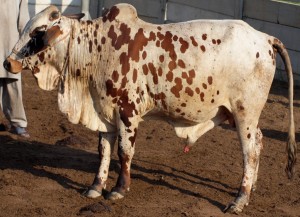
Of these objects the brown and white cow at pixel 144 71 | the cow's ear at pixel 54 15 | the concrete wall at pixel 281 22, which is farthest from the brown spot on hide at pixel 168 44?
the concrete wall at pixel 281 22

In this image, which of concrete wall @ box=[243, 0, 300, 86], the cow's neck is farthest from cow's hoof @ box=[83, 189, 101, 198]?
concrete wall @ box=[243, 0, 300, 86]

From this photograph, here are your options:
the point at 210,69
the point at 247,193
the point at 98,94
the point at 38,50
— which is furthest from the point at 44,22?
the point at 247,193

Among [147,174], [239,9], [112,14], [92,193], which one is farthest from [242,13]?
[92,193]

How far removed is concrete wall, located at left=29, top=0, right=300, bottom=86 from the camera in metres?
12.9

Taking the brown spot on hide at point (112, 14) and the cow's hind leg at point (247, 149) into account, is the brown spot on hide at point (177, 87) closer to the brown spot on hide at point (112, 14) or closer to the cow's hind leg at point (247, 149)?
the cow's hind leg at point (247, 149)

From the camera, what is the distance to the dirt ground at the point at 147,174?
770 centimetres

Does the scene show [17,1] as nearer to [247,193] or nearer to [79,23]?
[79,23]

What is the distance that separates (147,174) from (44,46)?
5.53 ft

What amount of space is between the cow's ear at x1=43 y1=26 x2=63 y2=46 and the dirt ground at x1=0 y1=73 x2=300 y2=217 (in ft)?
4.32

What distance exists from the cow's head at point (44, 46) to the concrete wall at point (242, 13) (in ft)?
13.5

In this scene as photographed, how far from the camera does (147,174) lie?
8.67 meters

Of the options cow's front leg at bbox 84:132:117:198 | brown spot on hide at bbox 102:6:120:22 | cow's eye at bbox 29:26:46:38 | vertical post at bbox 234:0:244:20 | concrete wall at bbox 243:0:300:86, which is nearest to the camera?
cow's eye at bbox 29:26:46:38

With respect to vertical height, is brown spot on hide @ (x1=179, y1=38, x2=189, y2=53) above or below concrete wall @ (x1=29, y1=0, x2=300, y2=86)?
above

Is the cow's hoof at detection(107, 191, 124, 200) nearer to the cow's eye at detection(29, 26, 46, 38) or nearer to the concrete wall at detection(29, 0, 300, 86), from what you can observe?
the cow's eye at detection(29, 26, 46, 38)
